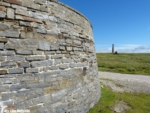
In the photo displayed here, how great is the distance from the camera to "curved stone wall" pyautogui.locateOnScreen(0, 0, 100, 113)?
4203mm

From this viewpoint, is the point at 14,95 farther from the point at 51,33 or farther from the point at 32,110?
the point at 51,33

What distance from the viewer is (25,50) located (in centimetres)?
454

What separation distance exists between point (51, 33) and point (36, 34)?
618mm

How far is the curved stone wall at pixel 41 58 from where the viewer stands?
165 inches

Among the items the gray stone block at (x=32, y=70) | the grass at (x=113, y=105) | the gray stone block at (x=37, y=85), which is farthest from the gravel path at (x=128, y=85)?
the gray stone block at (x=32, y=70)

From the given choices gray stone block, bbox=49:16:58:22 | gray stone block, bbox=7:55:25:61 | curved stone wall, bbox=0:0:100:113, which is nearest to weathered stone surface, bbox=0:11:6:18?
curved stone wall, bbox=0:0:100:113

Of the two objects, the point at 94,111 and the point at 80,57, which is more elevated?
the point at 80,57

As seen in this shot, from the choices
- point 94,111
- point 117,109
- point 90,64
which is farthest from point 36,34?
point 117,109

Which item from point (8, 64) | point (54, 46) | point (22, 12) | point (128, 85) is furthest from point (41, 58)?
point (128, 85)

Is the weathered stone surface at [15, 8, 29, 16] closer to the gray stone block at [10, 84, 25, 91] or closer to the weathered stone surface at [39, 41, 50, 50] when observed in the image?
the weathered stone surface at [39, 41, 50, 50]

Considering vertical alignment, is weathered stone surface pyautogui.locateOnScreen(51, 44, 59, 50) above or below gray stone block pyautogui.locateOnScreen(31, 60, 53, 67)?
above

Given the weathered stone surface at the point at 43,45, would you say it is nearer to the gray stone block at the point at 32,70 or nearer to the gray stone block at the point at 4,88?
the gray stone block at the point at 32,70

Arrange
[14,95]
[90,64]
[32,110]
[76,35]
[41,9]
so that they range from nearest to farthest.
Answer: [14,95] → [32,110] → [41,9] → [76,35] → [90,64]

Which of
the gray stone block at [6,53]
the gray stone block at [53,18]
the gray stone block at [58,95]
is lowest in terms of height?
the gray stone block at [58,95]
